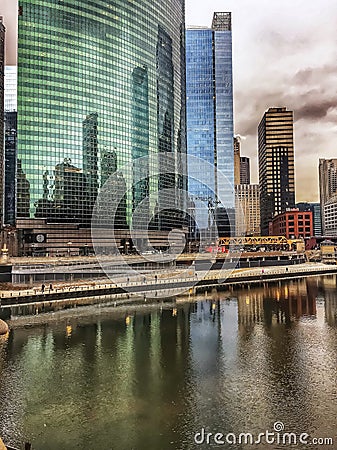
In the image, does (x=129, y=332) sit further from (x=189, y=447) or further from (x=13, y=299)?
(x=189, y=447)

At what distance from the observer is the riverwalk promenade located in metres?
82.4

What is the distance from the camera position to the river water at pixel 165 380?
32562 mm

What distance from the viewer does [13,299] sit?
82375 mm

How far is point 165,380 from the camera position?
1711 inches

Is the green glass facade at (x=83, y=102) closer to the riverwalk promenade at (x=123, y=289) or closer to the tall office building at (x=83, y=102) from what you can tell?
the tall office building at (x=83, y=102)

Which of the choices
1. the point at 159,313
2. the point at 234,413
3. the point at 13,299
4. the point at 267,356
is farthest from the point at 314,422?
the point at 13,299

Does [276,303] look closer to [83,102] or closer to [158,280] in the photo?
[158,280]

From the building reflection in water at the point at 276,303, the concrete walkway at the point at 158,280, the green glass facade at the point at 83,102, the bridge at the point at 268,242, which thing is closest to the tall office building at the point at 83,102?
the green glass facade at the point at 83,102

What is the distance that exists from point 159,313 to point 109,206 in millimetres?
84209

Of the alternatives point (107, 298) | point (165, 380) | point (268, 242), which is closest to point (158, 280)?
point (107, 298)

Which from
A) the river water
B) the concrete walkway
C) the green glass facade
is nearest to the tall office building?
the green glass facade

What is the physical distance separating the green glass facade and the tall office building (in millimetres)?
315

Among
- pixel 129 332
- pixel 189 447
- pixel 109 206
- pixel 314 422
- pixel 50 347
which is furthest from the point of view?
pixel 109 206

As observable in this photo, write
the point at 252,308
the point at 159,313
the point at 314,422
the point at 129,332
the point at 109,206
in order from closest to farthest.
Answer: the point at 314,422 < the point at 129,332 < the point at 159,313 < the point at 252,308 < the point at 109,206
